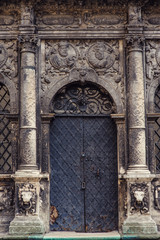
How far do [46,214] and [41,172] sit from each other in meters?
0.89

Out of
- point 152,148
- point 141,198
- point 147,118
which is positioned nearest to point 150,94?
point 147,118

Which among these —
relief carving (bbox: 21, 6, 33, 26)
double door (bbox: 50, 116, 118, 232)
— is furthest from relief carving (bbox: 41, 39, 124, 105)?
double door (bbox: 50, 116, 118, 232)

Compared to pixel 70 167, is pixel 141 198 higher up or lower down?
lower down

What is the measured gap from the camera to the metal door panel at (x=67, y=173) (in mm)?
8961

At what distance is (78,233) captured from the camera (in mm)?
8805

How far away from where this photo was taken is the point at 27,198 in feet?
27.2

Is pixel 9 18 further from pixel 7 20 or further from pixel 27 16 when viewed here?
pixel 27 16

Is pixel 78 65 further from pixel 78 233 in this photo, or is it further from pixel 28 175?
pixel 78 233

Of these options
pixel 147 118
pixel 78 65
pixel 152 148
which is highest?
pixel 78 65

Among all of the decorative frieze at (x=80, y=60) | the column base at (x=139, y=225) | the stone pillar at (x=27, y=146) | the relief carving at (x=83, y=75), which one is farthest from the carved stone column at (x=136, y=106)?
the stone pillar at (x=27, y=146)

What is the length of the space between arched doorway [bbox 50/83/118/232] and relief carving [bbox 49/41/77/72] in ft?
1.50

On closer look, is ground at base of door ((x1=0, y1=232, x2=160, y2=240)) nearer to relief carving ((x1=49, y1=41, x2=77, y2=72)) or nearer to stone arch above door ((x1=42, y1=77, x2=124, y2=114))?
stone arch above door ((x1=42, y1=77, x2=124, y2=114))

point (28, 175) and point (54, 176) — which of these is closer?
point (28, 175)

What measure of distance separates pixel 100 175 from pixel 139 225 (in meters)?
1.41
